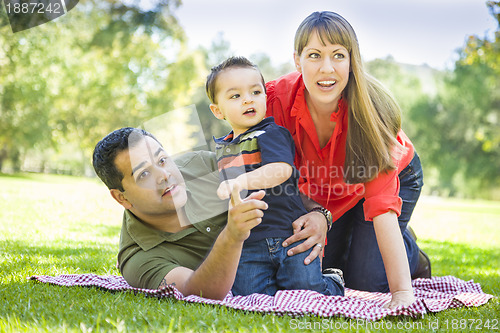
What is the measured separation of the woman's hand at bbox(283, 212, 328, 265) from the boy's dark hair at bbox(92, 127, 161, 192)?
44.1 inches

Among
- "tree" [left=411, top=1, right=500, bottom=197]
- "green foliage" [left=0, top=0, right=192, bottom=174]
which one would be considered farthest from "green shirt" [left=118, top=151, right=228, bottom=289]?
"tree" [left=411, top=1, right=500, bottom=197]

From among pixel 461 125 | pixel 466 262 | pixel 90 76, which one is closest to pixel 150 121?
pixel 466 262

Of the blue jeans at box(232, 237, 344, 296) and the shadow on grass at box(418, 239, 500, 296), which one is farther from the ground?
the blue jeans at box(232, 237, 344, 296)

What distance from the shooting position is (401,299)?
2893mm

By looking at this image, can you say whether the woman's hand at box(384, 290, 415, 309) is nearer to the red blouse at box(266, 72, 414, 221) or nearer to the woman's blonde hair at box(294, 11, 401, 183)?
the red blouse at box(266, 72, 414, 221)

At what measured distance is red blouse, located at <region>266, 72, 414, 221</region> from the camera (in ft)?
11.2

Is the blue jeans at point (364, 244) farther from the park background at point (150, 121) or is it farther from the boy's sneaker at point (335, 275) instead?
the park background at point (150, 121)

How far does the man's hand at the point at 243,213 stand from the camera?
2.38m

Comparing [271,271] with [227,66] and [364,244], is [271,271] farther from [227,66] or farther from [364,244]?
[227,66]

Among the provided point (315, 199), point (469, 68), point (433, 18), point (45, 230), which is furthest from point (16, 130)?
point (469, 68)

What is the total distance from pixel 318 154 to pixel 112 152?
1.42m

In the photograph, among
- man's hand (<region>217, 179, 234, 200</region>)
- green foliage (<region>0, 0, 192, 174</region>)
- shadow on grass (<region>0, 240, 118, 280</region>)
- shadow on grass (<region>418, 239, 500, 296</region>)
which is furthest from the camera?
green foliage (<region>0, 0, 192, 174</region>)

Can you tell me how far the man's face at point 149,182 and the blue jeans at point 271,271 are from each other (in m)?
0.54

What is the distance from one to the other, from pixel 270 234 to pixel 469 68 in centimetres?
3503
